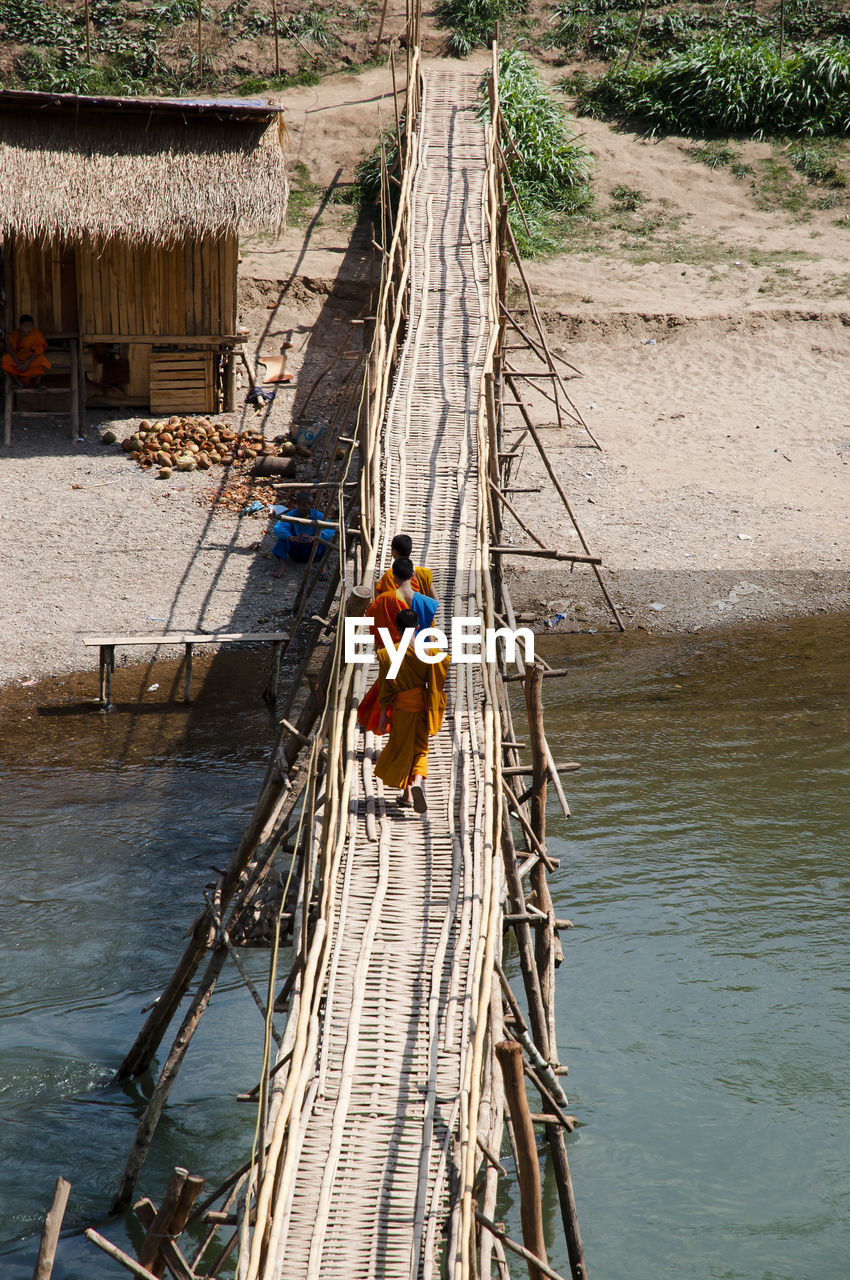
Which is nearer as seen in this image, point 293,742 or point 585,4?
point 293,742

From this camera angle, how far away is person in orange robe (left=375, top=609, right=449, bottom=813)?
633cm

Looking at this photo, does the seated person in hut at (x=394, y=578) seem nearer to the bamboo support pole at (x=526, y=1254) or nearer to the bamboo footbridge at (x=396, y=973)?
the bamboo footbridge at (x=396, y=973)

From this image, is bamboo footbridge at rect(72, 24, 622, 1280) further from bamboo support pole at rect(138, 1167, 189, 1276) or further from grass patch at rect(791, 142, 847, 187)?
grass patch at rect(791, 142, 847, 187)

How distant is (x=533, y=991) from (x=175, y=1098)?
90.3 inches

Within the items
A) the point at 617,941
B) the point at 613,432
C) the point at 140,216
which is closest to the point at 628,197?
the point at 613,432

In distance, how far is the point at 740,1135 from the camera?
673cm

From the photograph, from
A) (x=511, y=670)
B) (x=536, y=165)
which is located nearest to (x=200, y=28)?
(x=536, y=165)

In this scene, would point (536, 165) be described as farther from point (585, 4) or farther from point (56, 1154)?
point (56, 1154)

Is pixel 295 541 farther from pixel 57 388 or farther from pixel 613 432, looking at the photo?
pixel 613 432

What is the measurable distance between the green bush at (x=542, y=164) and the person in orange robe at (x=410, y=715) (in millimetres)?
12623

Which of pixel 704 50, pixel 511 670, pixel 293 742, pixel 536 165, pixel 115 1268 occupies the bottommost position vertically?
pixel 115 1268

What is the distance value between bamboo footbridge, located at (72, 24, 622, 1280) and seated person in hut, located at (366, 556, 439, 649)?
0.16 meters

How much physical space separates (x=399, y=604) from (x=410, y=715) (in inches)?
24.7

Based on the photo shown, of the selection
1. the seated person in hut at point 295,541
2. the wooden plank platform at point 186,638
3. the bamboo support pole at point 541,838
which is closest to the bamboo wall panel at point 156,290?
the seated person in hut at point 295,541
